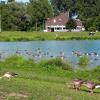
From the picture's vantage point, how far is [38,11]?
13462 cm

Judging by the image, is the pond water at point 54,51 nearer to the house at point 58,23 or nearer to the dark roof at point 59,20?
the house at point 58,23

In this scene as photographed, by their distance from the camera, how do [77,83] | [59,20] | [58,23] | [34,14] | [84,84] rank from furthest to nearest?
1. [59,20]
2. [58,23]
3. [34,14]
4. [77,83]
5. [84,84]

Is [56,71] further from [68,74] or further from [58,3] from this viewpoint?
[58,3]

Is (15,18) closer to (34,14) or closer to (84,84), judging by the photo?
(34,14)

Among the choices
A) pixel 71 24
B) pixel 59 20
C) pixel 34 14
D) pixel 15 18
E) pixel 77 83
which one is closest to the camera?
pixel 77 83

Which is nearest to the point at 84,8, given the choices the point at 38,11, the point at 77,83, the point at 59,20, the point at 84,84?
the point at 59,20

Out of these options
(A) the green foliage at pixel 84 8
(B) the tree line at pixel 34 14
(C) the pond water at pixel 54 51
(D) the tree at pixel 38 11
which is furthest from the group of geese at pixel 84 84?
(D) the tree at pixel 38 11

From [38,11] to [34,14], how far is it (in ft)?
8.34

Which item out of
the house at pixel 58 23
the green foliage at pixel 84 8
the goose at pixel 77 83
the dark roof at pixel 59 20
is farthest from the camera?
the dark roof at pixel 59 20

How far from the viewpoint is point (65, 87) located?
18.5m

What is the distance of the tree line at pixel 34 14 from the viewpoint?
4845 inches

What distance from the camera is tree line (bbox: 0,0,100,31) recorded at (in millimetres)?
123062

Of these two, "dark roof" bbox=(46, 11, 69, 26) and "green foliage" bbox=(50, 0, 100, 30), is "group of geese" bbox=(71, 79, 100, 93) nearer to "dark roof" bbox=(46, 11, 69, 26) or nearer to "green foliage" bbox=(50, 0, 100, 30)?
"green foliage" bbox=(50, 0, 100, 30)

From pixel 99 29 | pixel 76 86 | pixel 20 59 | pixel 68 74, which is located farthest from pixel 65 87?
pixel 99 29
